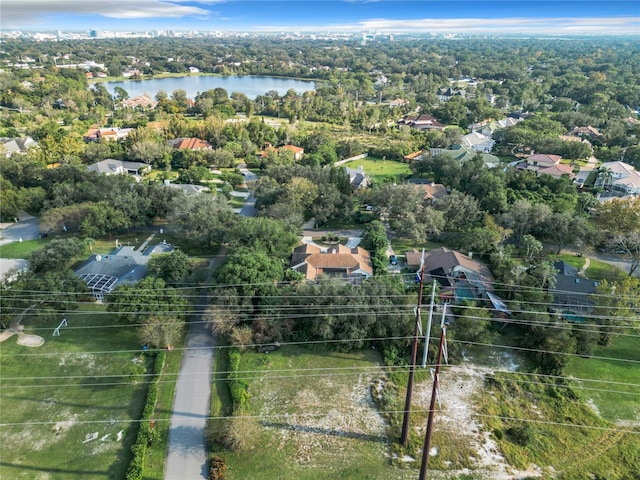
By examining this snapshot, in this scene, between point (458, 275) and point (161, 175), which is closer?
point (458, 275)

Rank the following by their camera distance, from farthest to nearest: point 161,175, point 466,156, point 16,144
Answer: point 16,144 → point 466,156 → point 161,175

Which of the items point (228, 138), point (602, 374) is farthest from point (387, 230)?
point (228, 138)

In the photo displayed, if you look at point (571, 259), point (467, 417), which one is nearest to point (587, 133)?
point (571, 259)

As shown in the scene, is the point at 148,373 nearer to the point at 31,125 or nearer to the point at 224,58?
the point at 31,125

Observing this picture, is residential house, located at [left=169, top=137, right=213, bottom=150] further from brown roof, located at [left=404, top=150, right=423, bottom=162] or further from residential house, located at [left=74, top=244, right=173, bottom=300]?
residential house, located at [left=74, top=244, right=173, bottom=300]

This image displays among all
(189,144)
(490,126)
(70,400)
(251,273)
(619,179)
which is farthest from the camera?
(490,126)

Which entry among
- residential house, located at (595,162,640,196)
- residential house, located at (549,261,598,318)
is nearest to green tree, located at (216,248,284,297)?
residential house, located at (549,261,598,318)

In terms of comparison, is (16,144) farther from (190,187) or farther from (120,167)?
(190,187)
